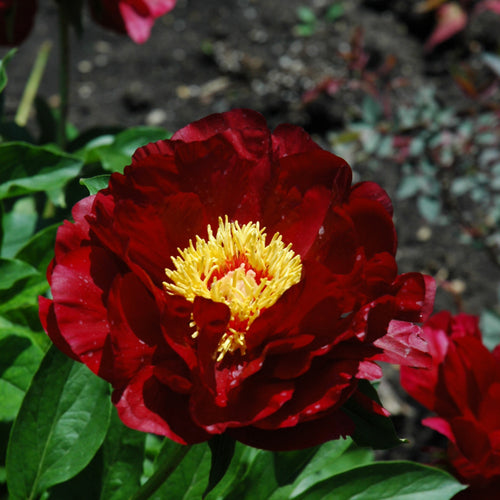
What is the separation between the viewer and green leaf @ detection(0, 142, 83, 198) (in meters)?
1.07

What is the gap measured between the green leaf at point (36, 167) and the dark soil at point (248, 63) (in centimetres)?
164

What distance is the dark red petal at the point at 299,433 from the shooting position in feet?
2.16

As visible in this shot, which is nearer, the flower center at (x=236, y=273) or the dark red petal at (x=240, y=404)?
the dark red petal at (x=240, y=404)

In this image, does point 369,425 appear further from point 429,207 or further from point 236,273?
point 429,207

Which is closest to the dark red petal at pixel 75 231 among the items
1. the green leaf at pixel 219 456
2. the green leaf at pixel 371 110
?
the green leaf at pixel 219 456

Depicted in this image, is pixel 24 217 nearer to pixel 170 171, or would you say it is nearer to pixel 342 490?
pixel 170 171

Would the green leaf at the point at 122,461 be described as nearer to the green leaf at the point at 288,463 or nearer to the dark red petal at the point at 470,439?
the green leaf at the point at 288,463

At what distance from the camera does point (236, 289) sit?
30.4 inches

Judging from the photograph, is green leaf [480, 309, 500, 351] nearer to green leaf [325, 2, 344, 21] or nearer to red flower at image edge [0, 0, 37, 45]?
red flower at image edge [0, 0, 37, 45]

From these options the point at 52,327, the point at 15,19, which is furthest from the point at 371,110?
the point at 52,327

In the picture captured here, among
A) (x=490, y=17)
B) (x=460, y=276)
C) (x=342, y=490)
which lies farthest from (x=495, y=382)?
(x=490, y=17)

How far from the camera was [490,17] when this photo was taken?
9.74ft

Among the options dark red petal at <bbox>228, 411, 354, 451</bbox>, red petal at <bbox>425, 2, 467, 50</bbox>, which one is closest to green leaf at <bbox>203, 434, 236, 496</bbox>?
dark red petal at <bbox>228, 411, 354, 451</bbox>

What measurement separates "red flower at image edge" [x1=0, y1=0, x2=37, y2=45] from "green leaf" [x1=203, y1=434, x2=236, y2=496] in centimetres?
101
